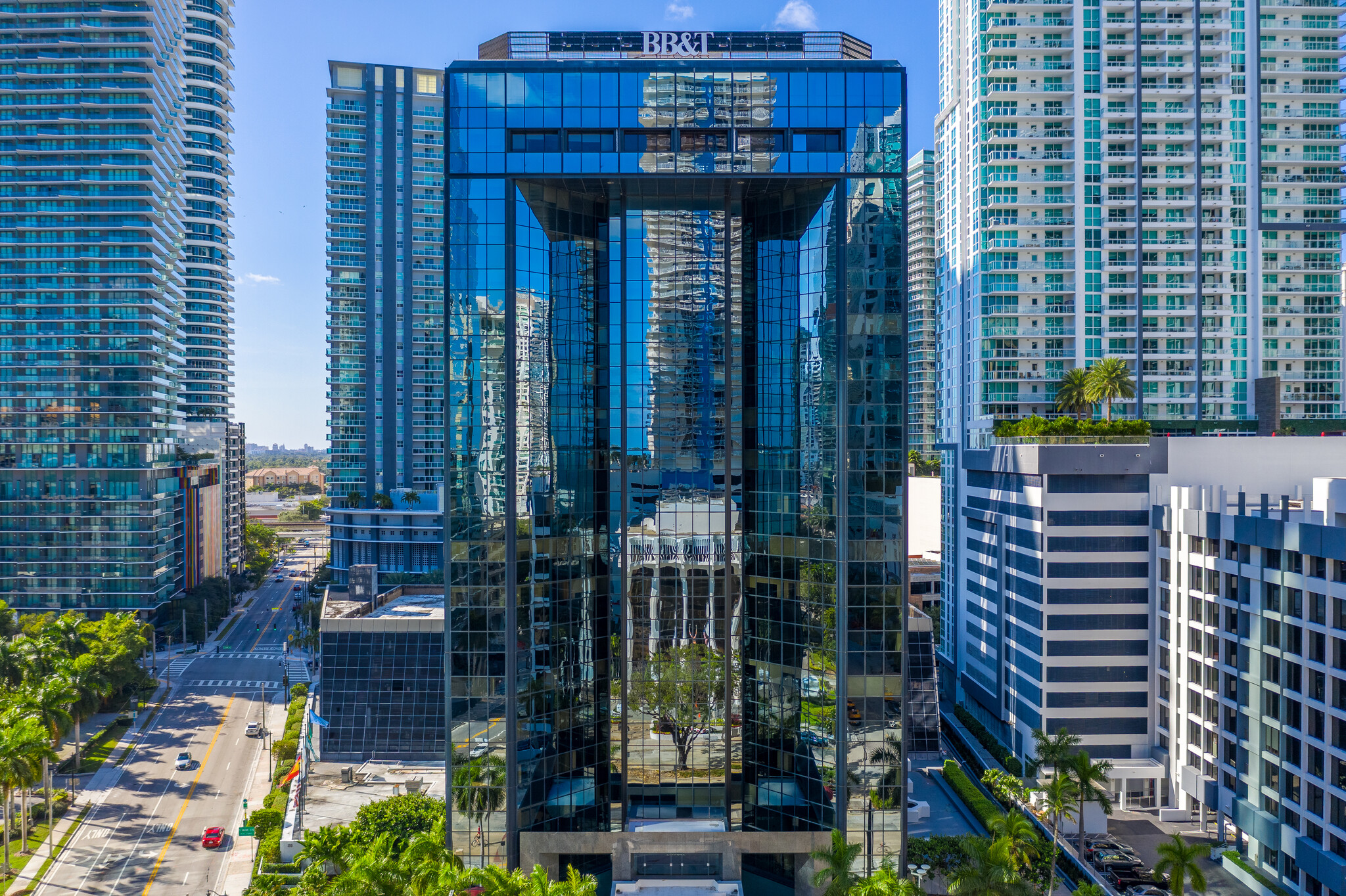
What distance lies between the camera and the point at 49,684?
7425 cm

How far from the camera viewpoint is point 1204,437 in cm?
7181

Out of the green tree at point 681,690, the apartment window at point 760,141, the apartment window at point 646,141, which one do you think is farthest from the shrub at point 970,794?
the apartment window at point 646,141

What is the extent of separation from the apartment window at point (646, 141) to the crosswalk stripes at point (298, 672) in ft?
306

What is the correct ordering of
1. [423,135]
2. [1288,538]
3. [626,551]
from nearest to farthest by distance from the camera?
[1288,538], [626,551], [423,135]

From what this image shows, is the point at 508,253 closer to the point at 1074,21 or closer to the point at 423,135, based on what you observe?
the point at 1074,21

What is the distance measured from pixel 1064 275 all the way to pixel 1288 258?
27496mm

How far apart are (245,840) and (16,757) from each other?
18264 millimetres

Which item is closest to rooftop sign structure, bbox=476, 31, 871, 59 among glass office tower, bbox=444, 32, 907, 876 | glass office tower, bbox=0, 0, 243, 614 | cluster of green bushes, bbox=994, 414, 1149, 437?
glass office tower, bbox=444, 32, 907, 876

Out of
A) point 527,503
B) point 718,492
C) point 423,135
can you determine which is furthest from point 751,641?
point 423,135

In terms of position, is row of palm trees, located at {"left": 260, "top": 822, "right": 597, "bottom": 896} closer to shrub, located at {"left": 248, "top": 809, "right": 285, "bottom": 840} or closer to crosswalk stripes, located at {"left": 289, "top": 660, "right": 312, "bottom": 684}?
shrub, located at {"left": 248, "top": 809, "right": 285, "bottom": 840}

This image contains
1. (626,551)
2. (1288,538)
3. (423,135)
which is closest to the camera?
(1288,538)

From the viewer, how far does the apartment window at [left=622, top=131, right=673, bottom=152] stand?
184ft

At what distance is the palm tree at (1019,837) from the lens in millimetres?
51062

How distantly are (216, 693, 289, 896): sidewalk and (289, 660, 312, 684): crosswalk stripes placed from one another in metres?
18.3
